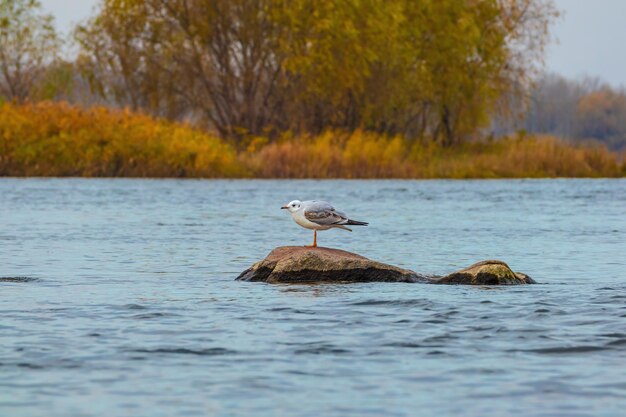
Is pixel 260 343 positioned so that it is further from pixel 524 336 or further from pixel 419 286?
pixel 419 286

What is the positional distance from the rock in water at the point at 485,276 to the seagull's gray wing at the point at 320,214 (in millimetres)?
1401

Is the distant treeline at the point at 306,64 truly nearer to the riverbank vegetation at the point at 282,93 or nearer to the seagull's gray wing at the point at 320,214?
the riverbank vegetation at the point at 282,93

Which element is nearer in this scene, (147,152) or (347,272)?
(347,272)

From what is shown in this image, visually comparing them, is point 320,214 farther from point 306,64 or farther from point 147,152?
point 306,64

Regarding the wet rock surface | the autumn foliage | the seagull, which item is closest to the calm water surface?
the wet rock surface

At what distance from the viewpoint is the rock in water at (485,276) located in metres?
15.4

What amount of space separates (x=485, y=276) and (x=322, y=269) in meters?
1.79

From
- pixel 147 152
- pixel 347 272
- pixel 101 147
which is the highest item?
pixel 101 147

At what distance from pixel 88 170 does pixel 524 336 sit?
4072 cm

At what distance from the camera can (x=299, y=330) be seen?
11.9 m

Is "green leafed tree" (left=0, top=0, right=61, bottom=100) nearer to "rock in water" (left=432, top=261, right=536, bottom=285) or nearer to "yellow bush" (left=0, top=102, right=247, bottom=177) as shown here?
"yellow bush" (left=0, top=102, right=247, bottom=177)

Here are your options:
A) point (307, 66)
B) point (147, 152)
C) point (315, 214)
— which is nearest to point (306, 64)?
point (307, 66)

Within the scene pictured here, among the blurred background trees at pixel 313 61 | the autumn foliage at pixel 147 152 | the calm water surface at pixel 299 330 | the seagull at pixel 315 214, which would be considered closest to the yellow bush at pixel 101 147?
the autumn foliage at pixel 147 152

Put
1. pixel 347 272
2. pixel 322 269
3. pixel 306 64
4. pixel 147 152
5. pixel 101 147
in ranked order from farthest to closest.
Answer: pixel 306 64
pixel 101 147
pixel 147 152
pixel 347 272
pixel 322 269
